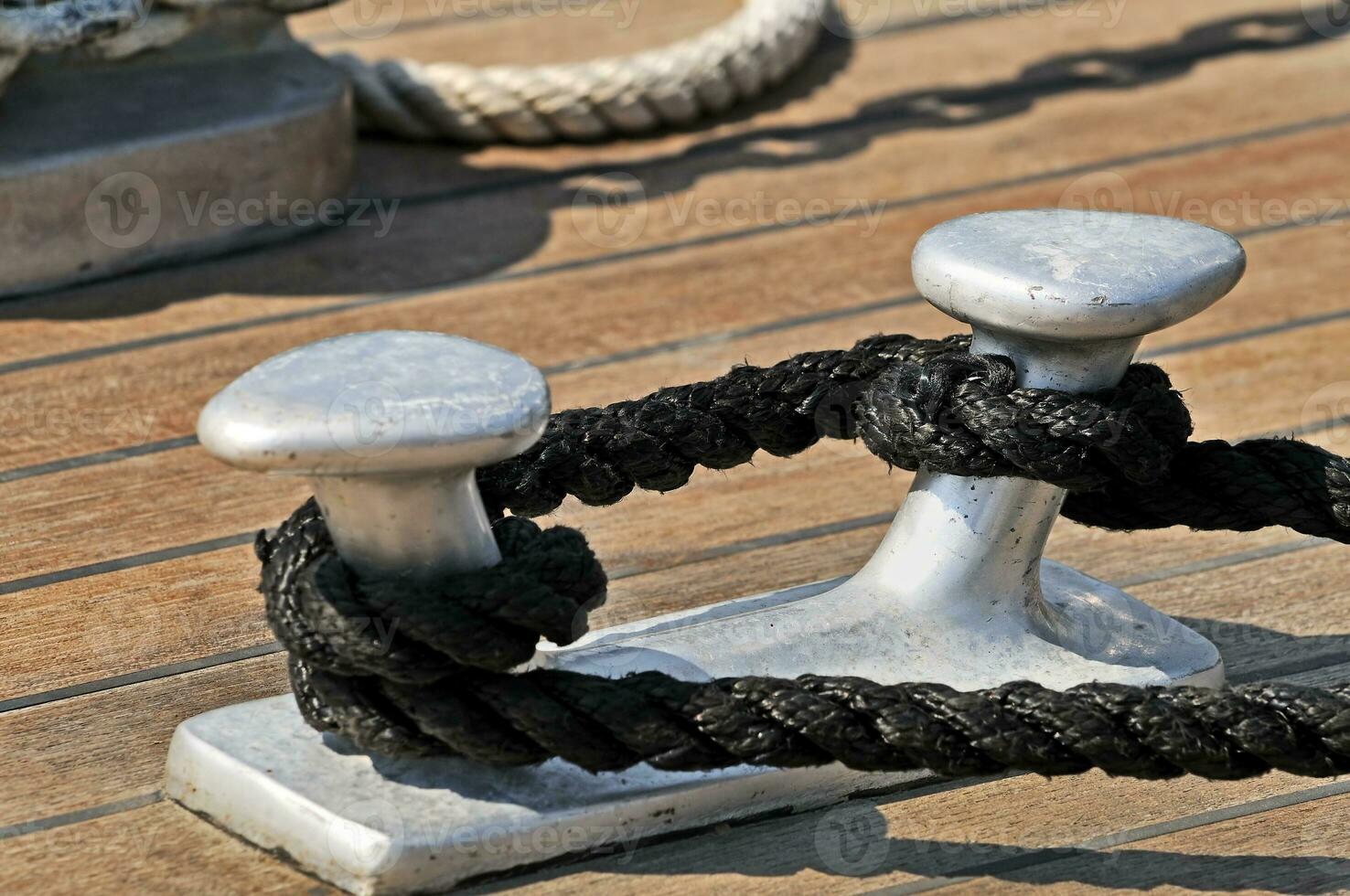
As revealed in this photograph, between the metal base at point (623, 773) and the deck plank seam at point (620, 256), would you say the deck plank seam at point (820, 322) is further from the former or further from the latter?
the metal base at point (623, 773)

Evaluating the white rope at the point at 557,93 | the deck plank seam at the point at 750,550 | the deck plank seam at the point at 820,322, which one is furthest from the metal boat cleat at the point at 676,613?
the white rope at the point at 557,93

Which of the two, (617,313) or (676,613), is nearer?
(676,613)

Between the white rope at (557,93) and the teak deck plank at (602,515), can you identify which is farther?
the white rope at (557,93)

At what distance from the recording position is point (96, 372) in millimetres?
1633

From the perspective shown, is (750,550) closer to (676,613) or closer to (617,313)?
(676,613)

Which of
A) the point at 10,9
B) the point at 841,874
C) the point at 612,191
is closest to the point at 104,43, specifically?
the point at 10,9

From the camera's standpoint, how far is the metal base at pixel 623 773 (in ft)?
3.22

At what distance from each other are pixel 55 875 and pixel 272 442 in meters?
0.32

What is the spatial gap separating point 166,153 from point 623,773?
1046mm

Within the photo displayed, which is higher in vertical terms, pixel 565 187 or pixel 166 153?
pixel 166 153

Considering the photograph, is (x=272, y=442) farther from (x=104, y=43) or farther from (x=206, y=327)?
(x=104, y=43)

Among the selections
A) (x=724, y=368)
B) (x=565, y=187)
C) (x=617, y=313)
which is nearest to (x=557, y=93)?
(x=565, y=187)

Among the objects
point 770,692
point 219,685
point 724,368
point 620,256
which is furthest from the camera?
point 620,256

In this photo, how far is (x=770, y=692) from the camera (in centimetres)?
99
